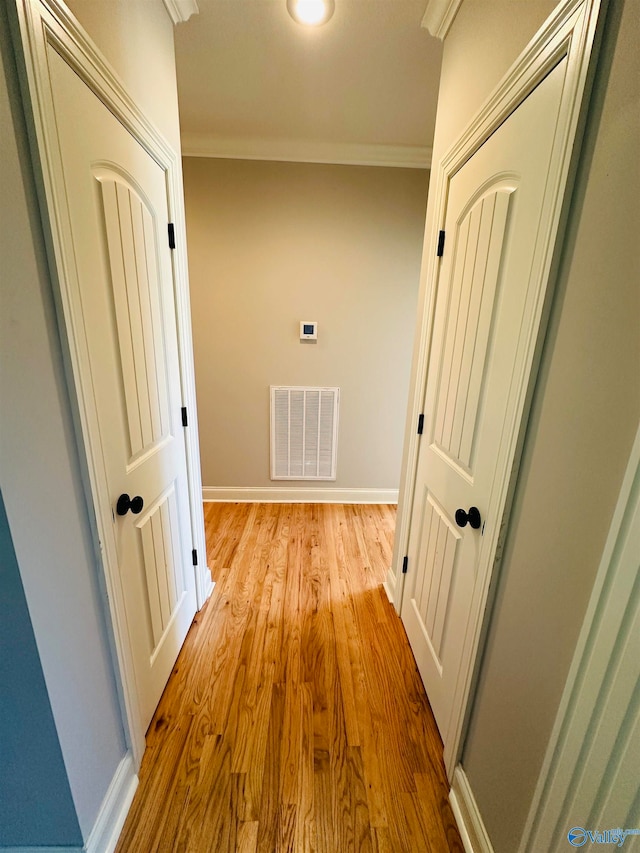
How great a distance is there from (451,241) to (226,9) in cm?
Result: 133

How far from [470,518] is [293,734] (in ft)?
3.49

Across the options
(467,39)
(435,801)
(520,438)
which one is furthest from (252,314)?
(435,801)

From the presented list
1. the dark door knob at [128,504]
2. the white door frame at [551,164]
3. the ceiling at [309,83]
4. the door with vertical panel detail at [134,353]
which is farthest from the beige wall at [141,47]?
the dark door knob at [128,504]

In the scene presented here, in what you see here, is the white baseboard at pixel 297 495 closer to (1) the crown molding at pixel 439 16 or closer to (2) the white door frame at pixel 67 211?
(2) the white door frame at pixel 67 211

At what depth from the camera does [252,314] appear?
2.61 meters

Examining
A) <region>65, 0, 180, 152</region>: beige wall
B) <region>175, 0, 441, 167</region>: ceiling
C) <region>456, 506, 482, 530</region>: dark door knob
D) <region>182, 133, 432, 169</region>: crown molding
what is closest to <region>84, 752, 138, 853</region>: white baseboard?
<region>456, 506, 482, 530</region>: dark door knob

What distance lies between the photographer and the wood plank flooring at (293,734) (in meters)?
1.02

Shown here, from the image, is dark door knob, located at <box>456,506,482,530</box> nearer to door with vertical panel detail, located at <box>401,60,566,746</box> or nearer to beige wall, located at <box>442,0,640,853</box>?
door with vertical panel detail, located at <box>401,60,566,746</box>

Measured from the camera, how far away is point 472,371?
3.66ft

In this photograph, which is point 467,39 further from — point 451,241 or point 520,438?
point 520,438

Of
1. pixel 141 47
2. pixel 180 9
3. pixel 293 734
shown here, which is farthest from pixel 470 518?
pixel 180 9

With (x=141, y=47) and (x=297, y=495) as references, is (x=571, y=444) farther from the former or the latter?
(x=297, y=495)

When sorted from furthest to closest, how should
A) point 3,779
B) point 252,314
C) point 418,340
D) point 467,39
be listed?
point 252,314 < point 418,340 < point 467,39 < point 3,779

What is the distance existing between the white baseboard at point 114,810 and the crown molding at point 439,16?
288cm
